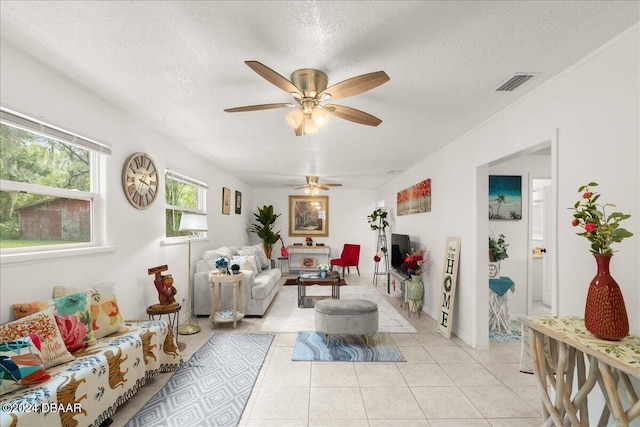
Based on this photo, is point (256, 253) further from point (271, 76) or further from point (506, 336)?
point (271, 76)

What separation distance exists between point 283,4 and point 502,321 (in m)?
4.17

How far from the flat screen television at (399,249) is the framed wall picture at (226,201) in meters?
3.33

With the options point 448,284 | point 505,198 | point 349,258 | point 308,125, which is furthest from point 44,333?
point 349,258

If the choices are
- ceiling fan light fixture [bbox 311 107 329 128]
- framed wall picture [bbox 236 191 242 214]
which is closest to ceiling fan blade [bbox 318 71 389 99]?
ceiling fan light fixture [bbox 311 107 329 128]

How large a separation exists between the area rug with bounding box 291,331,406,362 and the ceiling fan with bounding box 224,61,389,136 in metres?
2.21

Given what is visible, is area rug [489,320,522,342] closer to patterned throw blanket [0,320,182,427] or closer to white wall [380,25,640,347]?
white wall [380,25,640,347]

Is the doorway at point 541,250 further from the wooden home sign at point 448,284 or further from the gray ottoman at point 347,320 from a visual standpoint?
the gray ottoman at point 347,320

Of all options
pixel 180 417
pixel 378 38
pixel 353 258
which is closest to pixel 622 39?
pixel 378 38

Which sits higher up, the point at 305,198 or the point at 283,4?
the point at 283,4

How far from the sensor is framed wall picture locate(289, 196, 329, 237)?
8.59m

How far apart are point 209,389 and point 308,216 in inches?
248

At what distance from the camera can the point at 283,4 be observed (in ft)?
4.77

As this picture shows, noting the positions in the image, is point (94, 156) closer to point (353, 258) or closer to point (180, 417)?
point (180, 417)

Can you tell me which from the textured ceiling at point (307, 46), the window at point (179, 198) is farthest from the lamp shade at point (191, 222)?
the textured ceiling at point (307, 46)
